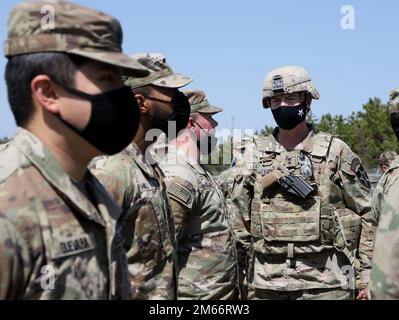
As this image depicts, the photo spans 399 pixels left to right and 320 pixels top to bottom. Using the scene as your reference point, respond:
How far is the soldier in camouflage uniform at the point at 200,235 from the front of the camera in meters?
4.26

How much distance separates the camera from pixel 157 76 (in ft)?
13.0

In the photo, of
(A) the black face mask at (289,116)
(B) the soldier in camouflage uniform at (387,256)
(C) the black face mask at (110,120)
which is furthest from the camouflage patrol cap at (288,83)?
(C) the black face mask at (110,120)

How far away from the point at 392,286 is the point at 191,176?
2.14 meters

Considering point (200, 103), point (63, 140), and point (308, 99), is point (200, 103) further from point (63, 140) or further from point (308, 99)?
point (63, 140)

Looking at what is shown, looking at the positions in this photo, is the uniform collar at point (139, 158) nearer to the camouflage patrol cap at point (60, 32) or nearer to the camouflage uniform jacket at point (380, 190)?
the camouflage patrol cap at point (60, 32)

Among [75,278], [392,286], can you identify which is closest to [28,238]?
[75,278]

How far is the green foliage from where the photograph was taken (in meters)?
39.4

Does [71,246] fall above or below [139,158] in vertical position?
above

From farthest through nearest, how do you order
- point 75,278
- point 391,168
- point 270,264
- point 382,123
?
1. point 382,123
2. point 270,264
3. point 391,168
4. point 75,278

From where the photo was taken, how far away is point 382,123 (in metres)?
41.6

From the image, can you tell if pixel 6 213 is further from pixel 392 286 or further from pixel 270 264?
pixel 270 264

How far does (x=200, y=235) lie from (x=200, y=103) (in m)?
1.67

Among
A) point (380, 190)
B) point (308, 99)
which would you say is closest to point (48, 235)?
point (380, 190)

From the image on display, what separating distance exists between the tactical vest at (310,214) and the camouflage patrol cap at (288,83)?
43 cm
